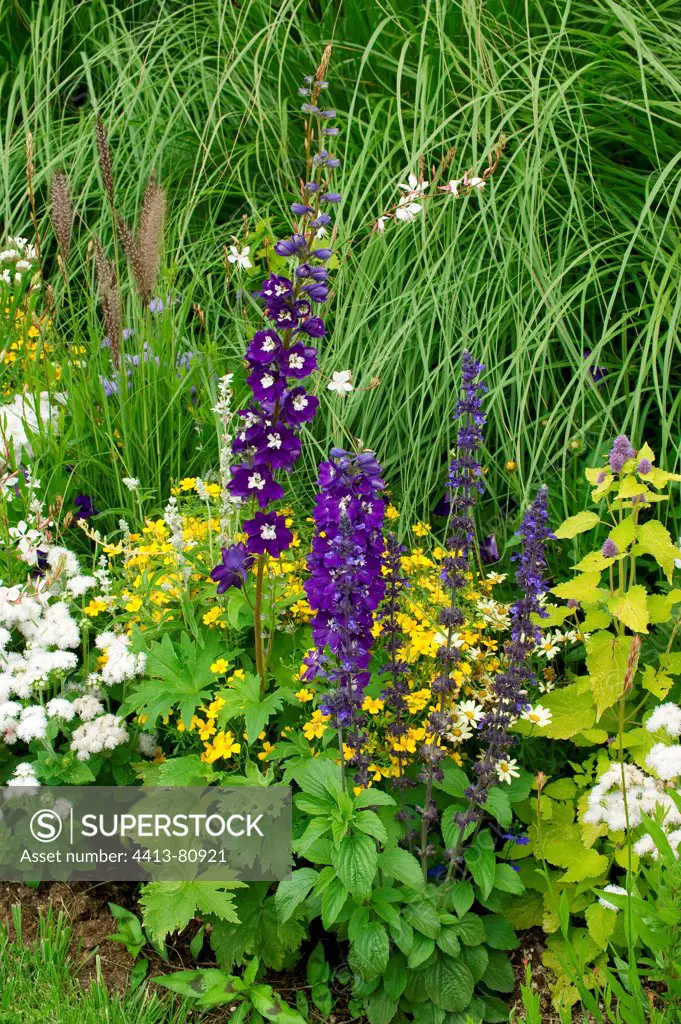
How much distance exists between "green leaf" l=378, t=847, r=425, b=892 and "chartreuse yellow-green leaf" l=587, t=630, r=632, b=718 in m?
0.53

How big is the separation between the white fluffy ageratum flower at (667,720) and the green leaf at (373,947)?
0.70 m

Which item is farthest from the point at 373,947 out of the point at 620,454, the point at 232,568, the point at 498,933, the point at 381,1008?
→ the point at 620,454

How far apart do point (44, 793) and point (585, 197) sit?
102 inches

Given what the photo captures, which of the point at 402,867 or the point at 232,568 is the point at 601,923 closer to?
the point at 402,867

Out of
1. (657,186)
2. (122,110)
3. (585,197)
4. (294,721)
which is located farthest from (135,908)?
(122,110)

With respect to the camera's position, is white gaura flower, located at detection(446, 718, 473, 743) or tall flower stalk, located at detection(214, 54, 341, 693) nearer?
tall flower stalk, located at detection(214, 54, 341, 693)

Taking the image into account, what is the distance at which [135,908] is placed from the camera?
2.33 metres

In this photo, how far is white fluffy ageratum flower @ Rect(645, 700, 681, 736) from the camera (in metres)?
2.01

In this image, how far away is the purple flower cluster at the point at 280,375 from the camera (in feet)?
6.56

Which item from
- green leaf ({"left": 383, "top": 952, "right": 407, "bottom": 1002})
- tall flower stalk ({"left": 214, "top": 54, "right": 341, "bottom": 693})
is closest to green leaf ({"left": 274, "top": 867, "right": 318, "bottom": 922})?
green leaf ({"left": 383, "top": 952, "right": 407, "bottom": 1002})

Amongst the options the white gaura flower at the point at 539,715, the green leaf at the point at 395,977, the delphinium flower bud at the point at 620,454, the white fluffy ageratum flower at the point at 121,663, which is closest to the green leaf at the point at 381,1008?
the green leaf at the point at 395,977

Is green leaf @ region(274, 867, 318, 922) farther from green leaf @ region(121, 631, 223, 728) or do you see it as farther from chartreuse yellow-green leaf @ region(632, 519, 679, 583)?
Result: chartreuse yellow-green leaf @ region(632, 519, 679, 583)

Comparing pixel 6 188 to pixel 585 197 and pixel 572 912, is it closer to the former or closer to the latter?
pixel 585 197

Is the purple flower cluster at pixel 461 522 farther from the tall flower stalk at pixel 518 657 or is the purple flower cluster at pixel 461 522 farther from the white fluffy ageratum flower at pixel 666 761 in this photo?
the white fluffy ageratum flower at pixel 666 761
